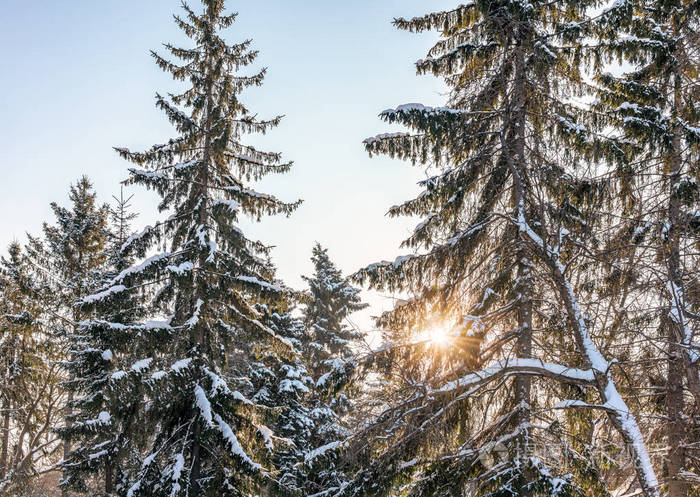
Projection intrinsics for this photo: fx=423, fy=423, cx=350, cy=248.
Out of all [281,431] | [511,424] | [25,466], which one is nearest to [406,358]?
[511,424]

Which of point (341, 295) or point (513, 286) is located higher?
point (341, 295)

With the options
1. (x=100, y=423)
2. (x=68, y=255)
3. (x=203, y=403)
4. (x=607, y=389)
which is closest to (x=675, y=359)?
(x=607, y=389)

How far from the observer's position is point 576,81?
6.57 meters

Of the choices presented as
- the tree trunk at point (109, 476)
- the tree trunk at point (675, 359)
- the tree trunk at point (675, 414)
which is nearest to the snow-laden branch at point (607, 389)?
the tree trunk at point (675, 359)

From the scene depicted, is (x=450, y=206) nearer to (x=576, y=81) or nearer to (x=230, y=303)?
(x=576, y=81)

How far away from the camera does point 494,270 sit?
6445 millimetres

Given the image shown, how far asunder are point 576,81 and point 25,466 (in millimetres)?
19921

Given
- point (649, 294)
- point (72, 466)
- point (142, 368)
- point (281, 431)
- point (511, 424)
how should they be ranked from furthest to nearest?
point (281, 431), point (72, 466), point (142, 368), point (511, 424), point (649, 294)

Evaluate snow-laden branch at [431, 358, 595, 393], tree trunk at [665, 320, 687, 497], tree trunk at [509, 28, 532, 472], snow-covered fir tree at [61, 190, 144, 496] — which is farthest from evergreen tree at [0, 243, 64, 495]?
tree trunk at [665, 320, 687, 497]

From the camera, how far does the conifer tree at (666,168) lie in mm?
5094

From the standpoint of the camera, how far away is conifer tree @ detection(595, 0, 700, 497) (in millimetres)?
5094

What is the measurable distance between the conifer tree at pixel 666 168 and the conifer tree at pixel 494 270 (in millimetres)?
816

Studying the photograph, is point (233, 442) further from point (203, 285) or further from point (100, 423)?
point (100, 423)

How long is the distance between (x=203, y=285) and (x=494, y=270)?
6088 millimetres
